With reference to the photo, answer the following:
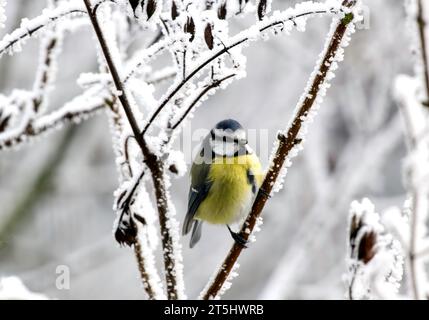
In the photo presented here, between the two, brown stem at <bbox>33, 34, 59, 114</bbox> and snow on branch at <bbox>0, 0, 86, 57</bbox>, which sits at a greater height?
brown stem at <bbox>33, 34, 59, 114</bbox>

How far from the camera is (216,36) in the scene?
1066 mm

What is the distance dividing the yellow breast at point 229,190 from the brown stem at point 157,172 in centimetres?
90

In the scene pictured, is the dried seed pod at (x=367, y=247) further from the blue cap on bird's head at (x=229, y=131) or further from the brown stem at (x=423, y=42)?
the blue cap on bird's head at (x=229, y=131)

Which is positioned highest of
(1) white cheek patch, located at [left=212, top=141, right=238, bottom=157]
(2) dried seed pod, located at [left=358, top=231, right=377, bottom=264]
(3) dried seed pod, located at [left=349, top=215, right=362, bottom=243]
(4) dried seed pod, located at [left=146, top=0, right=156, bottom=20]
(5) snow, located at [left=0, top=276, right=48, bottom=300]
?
(4) dried seed pod, located at [left=146, top=0, right=156, bottom=20]

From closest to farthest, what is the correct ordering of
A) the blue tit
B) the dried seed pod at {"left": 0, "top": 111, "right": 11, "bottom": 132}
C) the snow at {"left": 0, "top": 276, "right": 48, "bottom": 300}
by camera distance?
the snow at {"left": 0, "top": 276, "right": 48, "bottom": 300}, the dried seed pod at {"left": 0, "top": 111, "right": 11, "bottom": 132}, the blue tit

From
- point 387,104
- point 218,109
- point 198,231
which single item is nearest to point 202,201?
point 198,231

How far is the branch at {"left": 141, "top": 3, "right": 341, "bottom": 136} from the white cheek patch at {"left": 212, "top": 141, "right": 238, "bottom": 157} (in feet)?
2.63

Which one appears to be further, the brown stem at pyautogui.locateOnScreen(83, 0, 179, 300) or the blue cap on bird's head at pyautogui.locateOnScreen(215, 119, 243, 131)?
the blue cap on bird's head at pyautogui.locateOnScreen(215, 119, 243, 131)

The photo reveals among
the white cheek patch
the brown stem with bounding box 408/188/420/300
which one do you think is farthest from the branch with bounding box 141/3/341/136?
the white cheek patch

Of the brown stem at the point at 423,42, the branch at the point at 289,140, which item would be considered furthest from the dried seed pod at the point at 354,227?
the brown stem at the point at 423,42

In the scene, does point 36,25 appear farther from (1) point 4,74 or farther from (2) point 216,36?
(1) point 4,74

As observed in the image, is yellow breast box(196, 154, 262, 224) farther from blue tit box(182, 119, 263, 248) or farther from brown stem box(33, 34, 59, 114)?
brown stem box(33, 34, 59, 114)

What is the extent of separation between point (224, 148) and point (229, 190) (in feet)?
0.59

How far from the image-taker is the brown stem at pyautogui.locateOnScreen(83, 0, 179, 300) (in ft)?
3.48
